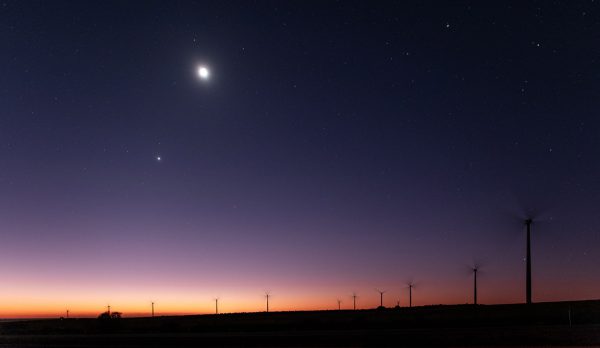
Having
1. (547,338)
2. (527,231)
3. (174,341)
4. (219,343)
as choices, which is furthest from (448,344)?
(527,231)

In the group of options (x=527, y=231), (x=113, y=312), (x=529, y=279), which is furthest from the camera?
(x=527, y=231)

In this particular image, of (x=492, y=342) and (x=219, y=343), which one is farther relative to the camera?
(x=219, y=343)

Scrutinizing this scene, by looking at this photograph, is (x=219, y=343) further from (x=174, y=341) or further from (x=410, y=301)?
(x=410, y=301)

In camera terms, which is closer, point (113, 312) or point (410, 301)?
point (113, 312)

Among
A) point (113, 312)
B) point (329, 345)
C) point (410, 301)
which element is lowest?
point (410, 301)

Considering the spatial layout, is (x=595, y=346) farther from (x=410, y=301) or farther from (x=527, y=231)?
(x=410, y=301)

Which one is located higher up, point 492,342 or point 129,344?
point 492,342

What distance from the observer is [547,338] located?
31.5m

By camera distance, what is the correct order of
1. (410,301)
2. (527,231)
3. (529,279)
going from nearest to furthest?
(529,279) < (527,231) < (410,301)

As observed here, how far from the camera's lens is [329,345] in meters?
33.0

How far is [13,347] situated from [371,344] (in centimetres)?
2902

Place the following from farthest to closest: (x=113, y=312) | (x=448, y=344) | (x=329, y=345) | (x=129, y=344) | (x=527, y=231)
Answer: (x=527, y=231), (x=113, y=312), (x=129, y=344), (x=329, y=345), (x=448, y=344)

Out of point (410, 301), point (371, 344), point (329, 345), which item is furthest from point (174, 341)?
point (410, 301)

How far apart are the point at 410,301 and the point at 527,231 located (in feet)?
241
